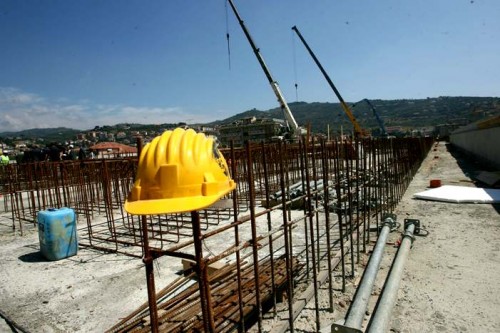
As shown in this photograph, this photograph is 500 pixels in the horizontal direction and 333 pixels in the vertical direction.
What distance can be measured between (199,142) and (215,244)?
5.41 m

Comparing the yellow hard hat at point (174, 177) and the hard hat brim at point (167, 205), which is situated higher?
the yellow hard hat at point (174, 177)

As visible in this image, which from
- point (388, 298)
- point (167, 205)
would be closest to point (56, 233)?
point (167, 205)

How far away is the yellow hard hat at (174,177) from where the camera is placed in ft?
7.00

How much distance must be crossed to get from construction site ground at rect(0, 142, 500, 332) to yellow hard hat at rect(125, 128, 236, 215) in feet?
8.11

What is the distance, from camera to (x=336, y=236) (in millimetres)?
7328

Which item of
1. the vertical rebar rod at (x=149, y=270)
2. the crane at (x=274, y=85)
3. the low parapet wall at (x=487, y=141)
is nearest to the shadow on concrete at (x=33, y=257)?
the vertical rebar rod at (x=149, y=270)

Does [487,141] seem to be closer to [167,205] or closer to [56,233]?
[56,233]

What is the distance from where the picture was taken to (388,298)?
12.9ft

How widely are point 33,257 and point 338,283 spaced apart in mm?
7023

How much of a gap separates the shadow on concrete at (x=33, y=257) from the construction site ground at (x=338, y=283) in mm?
26

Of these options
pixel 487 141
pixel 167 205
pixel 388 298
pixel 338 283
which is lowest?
pixel 338 283

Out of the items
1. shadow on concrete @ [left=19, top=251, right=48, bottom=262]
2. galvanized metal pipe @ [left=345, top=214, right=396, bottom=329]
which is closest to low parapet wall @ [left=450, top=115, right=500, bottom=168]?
galvanized metal pipe @ [left=345, top=214, right=396, bottom=329]

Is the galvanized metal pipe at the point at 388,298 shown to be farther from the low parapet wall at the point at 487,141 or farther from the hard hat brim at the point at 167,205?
the low parapet wall at the point at 487,141

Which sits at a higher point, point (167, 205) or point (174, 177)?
point (174, 177)
